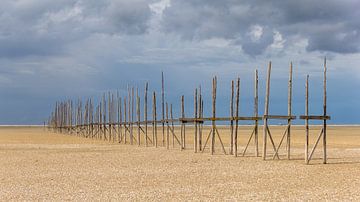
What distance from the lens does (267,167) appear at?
20078 mm

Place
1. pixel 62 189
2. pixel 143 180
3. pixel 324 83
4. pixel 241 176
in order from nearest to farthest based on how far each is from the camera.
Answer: pixel 62 189, pixel 143 180, pixel 241 176, pixel 324 83

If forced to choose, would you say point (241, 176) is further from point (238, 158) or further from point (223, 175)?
point (238, 158)

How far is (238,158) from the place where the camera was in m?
24.0

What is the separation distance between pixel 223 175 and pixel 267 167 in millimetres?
3041

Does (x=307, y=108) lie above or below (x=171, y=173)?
above

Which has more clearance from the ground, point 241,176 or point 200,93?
point 200,93

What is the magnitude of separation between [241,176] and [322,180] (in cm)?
224

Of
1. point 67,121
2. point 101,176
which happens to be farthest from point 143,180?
point 67,121

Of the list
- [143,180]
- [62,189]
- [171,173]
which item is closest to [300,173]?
[171,173]

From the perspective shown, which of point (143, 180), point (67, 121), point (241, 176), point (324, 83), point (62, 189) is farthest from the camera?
point (67, 121)

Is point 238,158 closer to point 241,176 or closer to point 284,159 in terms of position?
point 284,159

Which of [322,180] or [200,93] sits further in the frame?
[200,93]

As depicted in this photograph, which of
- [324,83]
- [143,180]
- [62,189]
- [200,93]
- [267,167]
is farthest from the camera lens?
[200,93]

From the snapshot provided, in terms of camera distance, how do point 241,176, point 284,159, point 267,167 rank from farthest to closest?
point 284,159
point 267,167
point 241,176
